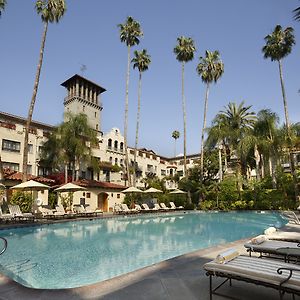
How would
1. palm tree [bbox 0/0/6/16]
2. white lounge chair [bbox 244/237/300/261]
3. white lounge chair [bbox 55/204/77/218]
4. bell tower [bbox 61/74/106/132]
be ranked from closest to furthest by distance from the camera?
white lounge chair [bbox 244/237/300/261], white lounge chair [bbox 55/204/77/218], palm tree [bbox 0/0/6/16], bell tower [bbox 61/74/106/132]

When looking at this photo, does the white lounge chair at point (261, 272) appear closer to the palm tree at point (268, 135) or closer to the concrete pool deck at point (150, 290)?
the concrete pool deck at point (150, 290)

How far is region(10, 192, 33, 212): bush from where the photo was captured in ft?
75.2

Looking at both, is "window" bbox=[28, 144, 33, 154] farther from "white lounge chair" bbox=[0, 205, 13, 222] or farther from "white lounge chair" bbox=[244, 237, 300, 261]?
"white lounge chair" bbox=[244, 237, 300, 261]

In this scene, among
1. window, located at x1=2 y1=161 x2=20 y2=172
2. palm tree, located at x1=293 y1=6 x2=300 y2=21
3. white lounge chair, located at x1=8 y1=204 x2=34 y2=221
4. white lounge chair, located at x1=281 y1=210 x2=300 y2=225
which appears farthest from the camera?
window, located at x1=2 y1=161 x2=20 y2=172

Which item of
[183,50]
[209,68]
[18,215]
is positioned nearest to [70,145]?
[18,215]

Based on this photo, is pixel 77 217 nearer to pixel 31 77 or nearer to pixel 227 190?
pixel 31 77

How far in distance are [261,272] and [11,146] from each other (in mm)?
32003

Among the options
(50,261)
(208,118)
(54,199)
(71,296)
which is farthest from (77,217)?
(208,118)

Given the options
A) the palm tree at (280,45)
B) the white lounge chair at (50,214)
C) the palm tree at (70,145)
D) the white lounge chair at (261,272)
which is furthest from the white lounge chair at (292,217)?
the palm tree at (70,145)


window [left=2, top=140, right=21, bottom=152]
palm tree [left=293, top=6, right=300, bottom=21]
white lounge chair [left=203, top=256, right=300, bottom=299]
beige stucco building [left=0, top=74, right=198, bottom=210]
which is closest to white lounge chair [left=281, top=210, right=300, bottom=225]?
palm tree [left=293, top=6, right=300, bottom=21]

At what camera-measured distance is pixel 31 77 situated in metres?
26.1

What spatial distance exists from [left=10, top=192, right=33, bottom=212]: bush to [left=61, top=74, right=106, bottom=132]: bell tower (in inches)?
1111

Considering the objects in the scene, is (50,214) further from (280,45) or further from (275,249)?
(280,45)

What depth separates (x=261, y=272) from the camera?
419cm
